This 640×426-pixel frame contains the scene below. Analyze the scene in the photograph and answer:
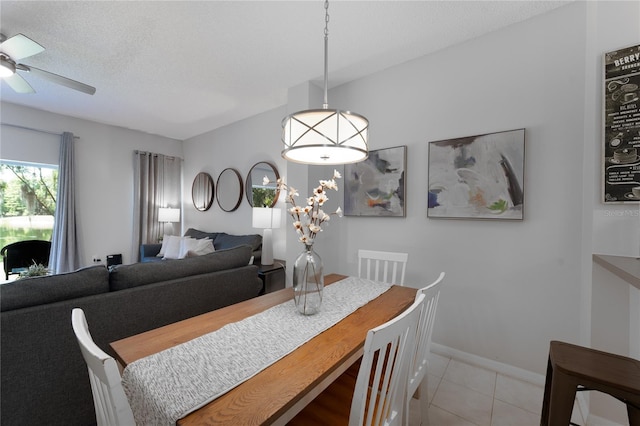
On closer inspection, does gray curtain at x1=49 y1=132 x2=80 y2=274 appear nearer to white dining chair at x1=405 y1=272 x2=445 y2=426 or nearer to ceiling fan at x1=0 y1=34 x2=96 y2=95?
ceiling fan at x1=0 y1=34 x2=96 y2=95

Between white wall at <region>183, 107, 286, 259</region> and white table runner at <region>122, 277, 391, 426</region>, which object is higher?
white wall at <region>183, 107, 286, 259</region>

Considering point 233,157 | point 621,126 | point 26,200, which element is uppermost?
point 233,157

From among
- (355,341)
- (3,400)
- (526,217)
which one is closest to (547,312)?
(526,217)

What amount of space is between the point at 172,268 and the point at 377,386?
1.60 metres

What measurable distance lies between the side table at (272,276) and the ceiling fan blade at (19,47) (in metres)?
2.55

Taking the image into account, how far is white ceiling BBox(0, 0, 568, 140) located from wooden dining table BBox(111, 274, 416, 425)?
1.94 metres

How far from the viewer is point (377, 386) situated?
0.81 meters

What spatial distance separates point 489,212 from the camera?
2.00 metres

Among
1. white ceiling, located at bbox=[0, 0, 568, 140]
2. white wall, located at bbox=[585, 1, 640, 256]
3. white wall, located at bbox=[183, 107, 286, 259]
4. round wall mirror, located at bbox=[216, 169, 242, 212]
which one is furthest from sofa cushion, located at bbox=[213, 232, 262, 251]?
white wall, located at bbox=[585, 1, 640, 256]

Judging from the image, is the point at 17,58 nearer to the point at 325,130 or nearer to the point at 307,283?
the point at 325,130

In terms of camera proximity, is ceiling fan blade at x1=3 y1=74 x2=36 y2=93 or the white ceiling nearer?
the white ceiling

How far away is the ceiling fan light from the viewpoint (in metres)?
1.97

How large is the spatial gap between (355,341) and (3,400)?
1602 mm

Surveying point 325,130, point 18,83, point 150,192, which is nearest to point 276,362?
point 325,130
